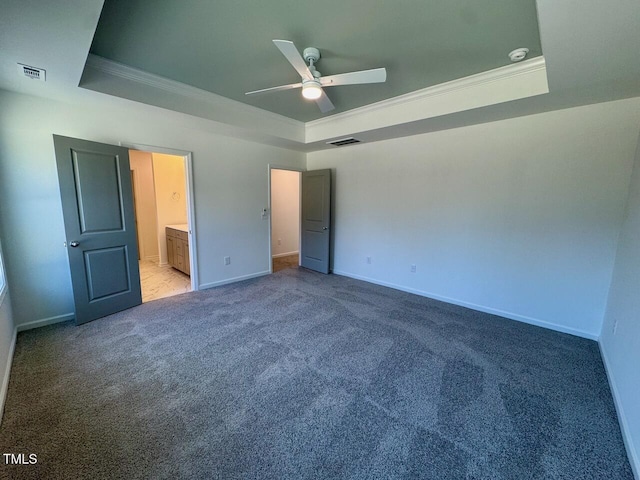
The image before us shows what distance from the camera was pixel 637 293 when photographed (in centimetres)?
180

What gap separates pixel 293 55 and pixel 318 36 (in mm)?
407

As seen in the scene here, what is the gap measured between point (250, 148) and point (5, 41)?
2820 mm

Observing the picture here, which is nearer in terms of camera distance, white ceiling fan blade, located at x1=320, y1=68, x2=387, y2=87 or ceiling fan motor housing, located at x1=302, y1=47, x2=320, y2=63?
white ceiling fan blade, located at x1=320, y1=68, x2=387, y2=87

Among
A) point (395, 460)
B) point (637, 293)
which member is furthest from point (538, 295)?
point (395, 460)

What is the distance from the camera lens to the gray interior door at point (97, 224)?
8.86 ft

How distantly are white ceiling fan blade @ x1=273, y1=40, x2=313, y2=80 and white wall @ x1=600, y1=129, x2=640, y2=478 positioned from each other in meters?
2.90

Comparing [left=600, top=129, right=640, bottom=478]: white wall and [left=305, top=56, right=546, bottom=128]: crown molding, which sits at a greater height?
[left=305, top=56, right=546, bottom=128]: crown molding

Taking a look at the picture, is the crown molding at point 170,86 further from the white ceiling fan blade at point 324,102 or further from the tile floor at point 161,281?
the tile floor at point 161,281

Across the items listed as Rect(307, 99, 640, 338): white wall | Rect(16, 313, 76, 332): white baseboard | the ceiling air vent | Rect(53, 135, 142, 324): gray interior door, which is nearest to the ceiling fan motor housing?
the ceiling air vent

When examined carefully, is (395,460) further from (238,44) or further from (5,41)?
(5,41)

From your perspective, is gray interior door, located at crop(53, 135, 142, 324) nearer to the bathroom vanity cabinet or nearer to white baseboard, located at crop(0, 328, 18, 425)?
white baseboard, located at crop(0, 328, 18, 425)

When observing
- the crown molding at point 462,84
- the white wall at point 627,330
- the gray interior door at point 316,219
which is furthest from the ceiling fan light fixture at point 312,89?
the white wall at point 627,330

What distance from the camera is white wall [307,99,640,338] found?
2.60 metres

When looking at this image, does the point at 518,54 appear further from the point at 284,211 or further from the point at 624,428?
the point at 284,211
